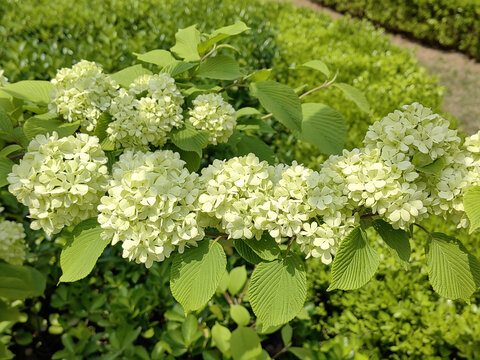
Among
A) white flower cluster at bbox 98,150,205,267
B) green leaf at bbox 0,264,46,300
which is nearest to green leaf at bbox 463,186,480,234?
white flower cluster at bbox 98,150,205,267

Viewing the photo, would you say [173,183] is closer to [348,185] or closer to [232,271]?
[348,185]

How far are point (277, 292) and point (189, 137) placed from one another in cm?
71

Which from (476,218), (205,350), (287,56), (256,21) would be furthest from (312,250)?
(256,21)

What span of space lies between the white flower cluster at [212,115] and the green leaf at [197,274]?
56 centimetres

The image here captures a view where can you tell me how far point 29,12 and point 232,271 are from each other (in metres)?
3.70

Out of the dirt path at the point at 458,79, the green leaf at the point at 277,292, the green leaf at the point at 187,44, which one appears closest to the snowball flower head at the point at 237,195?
the green leaf at the point at 277,292

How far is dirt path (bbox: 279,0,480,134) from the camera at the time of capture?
7.62 m

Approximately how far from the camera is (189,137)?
1.55 metres

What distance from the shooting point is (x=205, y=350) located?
8.63ft

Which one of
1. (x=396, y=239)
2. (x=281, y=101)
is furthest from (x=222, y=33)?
(x=396, y=239)

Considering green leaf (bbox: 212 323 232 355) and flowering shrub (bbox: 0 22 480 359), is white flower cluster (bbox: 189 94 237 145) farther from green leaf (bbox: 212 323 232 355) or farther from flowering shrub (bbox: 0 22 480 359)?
green leaf (bbox: 212 323 232 355)

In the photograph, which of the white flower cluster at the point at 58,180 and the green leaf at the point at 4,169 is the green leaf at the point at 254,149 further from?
the green leaf at the point at 4,169

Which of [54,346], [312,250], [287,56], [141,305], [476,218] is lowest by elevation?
[54,346]

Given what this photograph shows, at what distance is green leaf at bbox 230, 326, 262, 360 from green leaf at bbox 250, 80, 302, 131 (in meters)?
1.49
